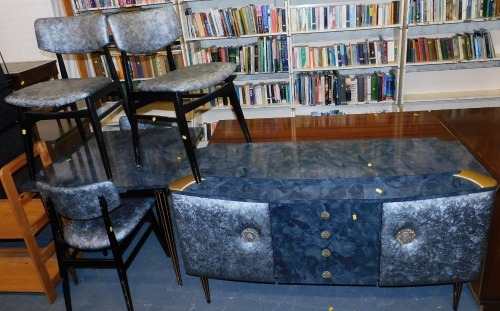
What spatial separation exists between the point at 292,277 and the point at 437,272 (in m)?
0.61

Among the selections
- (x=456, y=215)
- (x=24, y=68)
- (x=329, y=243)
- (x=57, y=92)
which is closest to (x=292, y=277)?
(x=329, y=243)

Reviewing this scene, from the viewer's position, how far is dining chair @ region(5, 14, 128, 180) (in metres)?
1.87

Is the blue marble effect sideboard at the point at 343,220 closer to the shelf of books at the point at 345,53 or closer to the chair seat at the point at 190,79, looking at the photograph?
the chair seat at the point at 190,79

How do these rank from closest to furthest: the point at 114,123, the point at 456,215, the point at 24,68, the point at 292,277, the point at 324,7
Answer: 1. the point at 456,215
2. the point at 292,277
3. the point at 24,68
4. the point at 324,7
5. the point at 114,123

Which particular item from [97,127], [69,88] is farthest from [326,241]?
[69,88]

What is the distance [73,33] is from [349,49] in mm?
2285

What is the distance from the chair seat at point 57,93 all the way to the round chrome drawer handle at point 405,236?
1491 mm

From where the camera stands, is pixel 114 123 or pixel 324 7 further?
pixel 114 123

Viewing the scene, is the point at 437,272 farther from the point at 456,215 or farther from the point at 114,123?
the point at 114,123

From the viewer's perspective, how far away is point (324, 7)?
11.0ft

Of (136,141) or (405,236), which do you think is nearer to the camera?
(405,236)

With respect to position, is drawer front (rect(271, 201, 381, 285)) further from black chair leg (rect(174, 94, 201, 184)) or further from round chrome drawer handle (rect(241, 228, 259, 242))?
black chair leg (rect(174, 94, 201, 184))

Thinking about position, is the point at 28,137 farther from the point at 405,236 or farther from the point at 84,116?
the point at 405,236

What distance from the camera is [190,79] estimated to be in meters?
1.81
